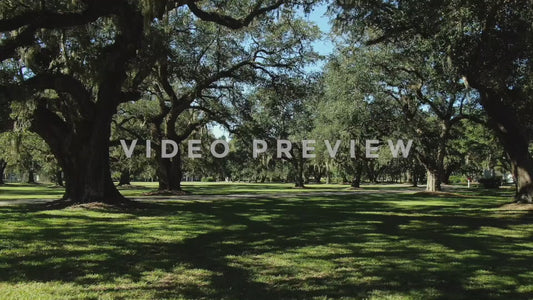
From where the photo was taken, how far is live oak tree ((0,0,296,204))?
A: 1383 centimetres

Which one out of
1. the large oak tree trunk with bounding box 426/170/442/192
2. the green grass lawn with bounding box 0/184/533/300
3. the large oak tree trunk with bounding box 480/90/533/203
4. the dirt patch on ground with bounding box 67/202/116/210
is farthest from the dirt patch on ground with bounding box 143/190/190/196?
the large oak tree trunk with bounding box 480/90/533/203

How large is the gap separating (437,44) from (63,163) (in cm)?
1351

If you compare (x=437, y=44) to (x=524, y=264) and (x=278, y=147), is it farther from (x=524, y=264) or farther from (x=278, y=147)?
(x=278, y=147)

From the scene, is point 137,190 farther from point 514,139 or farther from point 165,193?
point 514,139

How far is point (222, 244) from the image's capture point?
8.17 meters

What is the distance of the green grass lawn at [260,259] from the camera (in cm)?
508

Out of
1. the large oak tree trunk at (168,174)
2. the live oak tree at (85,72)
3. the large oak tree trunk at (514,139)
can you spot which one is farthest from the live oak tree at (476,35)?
the large oak tree trunk at (168,174)

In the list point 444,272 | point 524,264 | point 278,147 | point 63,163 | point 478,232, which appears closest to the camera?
point 444,272

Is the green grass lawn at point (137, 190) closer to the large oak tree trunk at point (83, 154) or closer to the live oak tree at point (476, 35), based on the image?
the large oak tree trunk at point (83, 154)

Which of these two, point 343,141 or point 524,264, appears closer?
point 524,264

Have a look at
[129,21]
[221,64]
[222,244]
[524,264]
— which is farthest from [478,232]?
[221,64]

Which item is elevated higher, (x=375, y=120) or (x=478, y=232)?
(x=375, y=120)

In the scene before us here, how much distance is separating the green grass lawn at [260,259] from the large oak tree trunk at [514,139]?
4860 mm

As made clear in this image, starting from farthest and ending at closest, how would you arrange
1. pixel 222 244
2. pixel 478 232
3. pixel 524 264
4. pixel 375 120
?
pixel 375 120 < pixel 478 232 < pixel 222 244 < pixel 524 264
